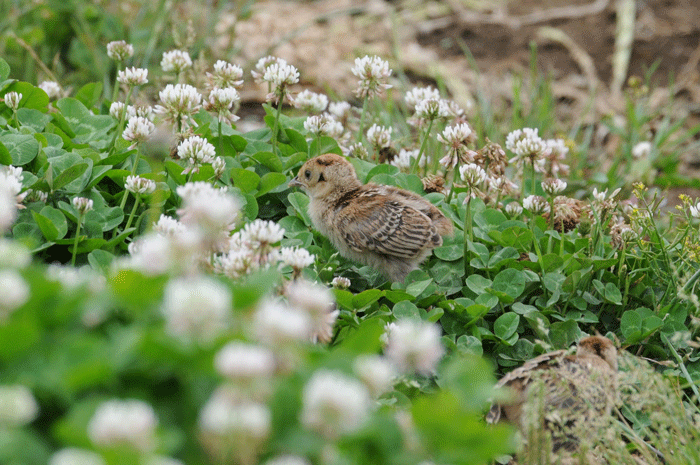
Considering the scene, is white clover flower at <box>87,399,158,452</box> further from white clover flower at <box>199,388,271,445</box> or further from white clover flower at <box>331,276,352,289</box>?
white clover flower at <box>331,276,352,289</box>

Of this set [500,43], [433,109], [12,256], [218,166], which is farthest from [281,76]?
[500,43]

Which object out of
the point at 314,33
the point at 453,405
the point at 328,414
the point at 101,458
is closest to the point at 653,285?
the point at 453,405

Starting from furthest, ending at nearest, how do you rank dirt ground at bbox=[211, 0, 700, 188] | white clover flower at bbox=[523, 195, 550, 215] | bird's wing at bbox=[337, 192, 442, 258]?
dirt ground at bbox=[211, 0, 700, 188] → white clover flower at bbox=[523, 195, 550, 215] → bird's wing at bbox=[337, 192, 442, 258]

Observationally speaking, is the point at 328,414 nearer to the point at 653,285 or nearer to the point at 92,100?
the point at 653,285

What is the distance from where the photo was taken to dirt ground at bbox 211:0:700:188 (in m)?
7.11

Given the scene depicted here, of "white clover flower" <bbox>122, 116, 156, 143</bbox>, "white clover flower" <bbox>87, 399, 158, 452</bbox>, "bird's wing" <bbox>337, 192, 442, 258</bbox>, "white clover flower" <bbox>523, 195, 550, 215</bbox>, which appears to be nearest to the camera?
"white clover flower" <bbox>87, 399, 158, 452</bbox>

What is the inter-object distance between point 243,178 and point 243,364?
2.22 metres

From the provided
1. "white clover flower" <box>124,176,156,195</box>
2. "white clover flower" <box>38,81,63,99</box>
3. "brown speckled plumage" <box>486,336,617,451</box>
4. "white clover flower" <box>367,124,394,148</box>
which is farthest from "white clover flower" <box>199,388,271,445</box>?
"white clover flower" <box>38,81,63,99</box>

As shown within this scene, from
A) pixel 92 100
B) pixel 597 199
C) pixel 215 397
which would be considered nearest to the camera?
pixel 215 397

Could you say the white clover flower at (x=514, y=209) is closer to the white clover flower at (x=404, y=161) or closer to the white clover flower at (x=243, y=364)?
the white clover flower at (x=404, y=161)

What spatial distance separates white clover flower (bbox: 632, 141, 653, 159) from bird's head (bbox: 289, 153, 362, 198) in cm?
277

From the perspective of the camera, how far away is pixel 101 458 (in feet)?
3.94

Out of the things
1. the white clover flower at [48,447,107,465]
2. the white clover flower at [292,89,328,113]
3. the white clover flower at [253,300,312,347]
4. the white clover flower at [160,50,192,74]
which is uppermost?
the white clover flower at [253,300,312,347]

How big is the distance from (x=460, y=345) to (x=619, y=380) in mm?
658
